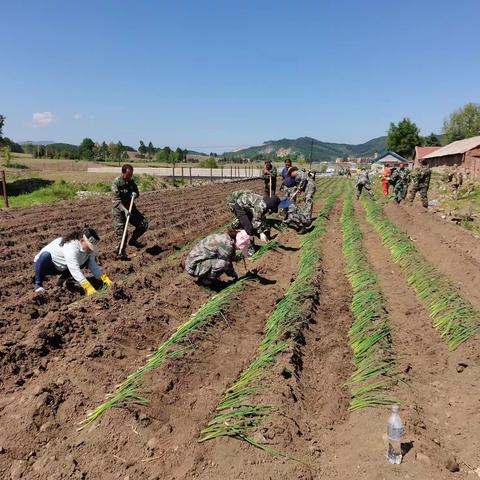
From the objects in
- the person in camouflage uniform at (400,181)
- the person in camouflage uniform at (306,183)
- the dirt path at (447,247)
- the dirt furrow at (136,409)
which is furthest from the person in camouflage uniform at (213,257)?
the person in camouflage uniform at (400,181)

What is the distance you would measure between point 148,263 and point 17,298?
2305 mm

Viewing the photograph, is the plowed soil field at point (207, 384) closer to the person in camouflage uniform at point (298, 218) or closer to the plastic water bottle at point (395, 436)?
the plastic water bottle at point (395, 436)

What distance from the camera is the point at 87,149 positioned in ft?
301

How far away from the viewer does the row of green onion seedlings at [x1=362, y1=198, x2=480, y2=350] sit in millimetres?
4832

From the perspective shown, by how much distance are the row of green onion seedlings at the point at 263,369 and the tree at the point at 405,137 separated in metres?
77.6

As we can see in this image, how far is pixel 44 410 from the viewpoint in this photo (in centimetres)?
357

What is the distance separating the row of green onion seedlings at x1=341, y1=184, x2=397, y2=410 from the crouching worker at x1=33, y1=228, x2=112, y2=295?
10.5ft

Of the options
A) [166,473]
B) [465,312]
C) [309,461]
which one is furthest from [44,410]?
[465,312]

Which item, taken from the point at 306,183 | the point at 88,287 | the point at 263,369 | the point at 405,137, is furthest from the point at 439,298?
the point at 405,137

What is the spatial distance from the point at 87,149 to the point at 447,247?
91.6m

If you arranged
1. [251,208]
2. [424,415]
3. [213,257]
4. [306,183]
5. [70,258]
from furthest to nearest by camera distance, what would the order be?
[306,183], [251,208], [213,257], [70,258], [424,415]

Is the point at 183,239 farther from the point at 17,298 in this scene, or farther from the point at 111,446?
the point at 111,446

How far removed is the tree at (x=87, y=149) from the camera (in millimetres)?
89875

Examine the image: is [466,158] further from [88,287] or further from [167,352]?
[167,352]
